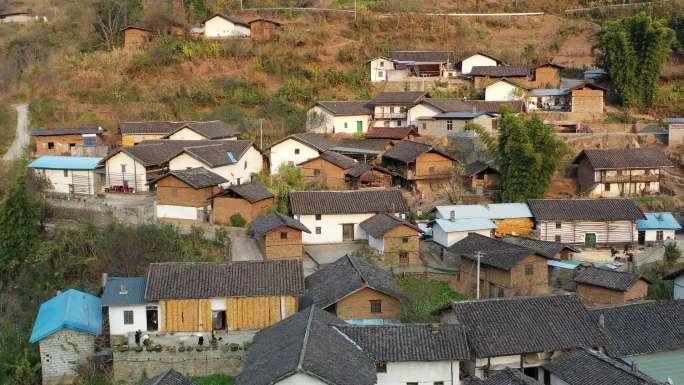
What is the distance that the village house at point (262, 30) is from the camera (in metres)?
41.2

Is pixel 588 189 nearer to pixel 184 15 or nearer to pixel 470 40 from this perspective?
pixel 470 40

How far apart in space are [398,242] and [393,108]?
42.8 ft

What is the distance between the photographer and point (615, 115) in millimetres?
34406

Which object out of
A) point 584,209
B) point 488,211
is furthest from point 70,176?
point 584,209

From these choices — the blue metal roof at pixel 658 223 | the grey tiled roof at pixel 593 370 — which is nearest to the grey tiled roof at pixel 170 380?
the grey tiled roof at pixel 593 370

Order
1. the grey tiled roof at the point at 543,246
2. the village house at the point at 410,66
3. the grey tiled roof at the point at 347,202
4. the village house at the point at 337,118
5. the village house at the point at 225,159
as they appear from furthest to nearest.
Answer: the village house at the point at 410,66 < the village house at the point at 337,118 < the village house at the point at 225,159 < the grey tiled roof at the point at 347,202 < the grey tiled roof at the point at 543,246

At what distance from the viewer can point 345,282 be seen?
1791 cm

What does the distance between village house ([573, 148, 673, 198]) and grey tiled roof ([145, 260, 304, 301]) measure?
14672 millimetres

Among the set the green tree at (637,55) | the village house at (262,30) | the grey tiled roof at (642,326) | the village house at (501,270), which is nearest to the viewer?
the grey tiled roof at (642,326)

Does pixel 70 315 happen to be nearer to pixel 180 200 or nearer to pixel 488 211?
pixel 180 200

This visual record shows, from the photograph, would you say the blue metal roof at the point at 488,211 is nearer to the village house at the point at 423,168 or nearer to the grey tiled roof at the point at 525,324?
the village house at the point at 423,168

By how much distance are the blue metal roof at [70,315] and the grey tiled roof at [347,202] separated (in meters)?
7.98

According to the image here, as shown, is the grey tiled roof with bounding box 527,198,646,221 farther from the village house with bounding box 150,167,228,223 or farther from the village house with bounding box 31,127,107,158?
the village house with bounding box 31,127,107,158

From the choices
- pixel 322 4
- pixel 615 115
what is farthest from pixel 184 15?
pixel 615 115
